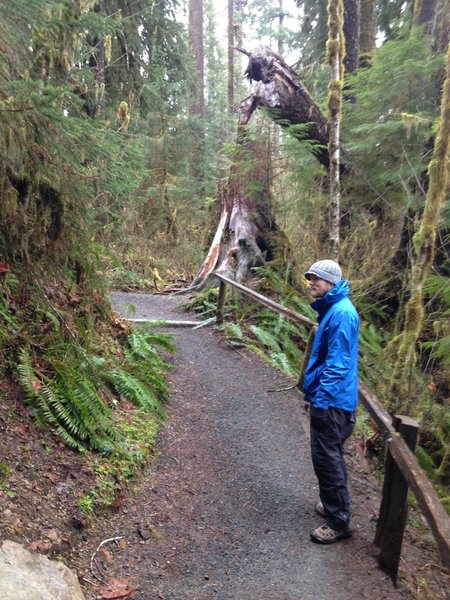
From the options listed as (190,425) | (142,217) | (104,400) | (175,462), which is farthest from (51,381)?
(142,217)

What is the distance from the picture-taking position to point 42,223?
201 inches

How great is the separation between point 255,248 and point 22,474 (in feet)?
29.6

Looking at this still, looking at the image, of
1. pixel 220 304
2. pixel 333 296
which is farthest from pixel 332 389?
pixel 220 304

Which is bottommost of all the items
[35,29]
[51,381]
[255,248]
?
[51,381]

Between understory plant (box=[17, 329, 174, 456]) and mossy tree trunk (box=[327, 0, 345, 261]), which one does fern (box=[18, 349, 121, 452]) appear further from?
mossy tree trunk (box=[327, 0, 345, 261])

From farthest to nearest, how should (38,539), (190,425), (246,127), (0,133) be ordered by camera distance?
1. (246,127)
2. (190,425)
3. (0,133)
4. (38,539)

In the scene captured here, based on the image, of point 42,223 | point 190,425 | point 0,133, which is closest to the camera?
point 0,133

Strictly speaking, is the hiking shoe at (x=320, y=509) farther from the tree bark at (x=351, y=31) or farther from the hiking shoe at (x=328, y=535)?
the tree bark at (x=351, y=31)

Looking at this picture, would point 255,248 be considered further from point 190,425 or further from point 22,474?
point 22,474

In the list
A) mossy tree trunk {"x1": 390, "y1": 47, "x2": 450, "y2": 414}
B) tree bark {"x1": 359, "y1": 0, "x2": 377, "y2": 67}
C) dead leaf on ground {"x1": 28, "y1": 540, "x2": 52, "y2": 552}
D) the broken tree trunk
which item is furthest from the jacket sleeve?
tree bark {"x1": 359, "y1": 0, "x2": 377, "y2": 67}

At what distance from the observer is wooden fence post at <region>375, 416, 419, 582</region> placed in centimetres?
354

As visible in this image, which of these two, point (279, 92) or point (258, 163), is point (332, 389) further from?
point (279, 92)

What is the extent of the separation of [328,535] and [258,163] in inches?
356

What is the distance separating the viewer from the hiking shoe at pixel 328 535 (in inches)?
162
